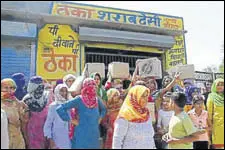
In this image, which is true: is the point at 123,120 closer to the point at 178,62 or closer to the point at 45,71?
the point at 45,71

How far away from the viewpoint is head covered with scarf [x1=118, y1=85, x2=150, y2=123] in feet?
9.22

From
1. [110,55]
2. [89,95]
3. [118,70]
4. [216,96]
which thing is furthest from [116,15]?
A: [89,95]

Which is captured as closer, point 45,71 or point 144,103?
point 144,103

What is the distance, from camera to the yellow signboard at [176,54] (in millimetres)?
8695

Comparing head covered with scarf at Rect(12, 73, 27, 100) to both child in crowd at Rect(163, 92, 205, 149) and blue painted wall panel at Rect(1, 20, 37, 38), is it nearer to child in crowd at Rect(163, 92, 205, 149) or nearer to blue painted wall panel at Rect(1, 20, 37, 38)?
child in crowd at Rect(163, 92, 205, 149)

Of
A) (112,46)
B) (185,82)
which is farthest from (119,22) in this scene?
(185,82)

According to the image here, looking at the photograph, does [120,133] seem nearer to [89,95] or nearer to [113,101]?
[89,95]

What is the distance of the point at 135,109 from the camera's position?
9.37 ft

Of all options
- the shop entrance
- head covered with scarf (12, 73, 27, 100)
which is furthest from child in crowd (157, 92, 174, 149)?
the shop entrance

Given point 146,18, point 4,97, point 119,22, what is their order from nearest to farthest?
point 4,97, point 119,22, point 146,18

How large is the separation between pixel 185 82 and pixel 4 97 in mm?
2781

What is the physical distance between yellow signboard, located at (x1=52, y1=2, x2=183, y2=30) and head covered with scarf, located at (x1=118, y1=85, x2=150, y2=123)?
15.6 feet

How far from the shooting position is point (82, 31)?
7391 mm

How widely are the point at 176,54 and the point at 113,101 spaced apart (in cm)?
540
